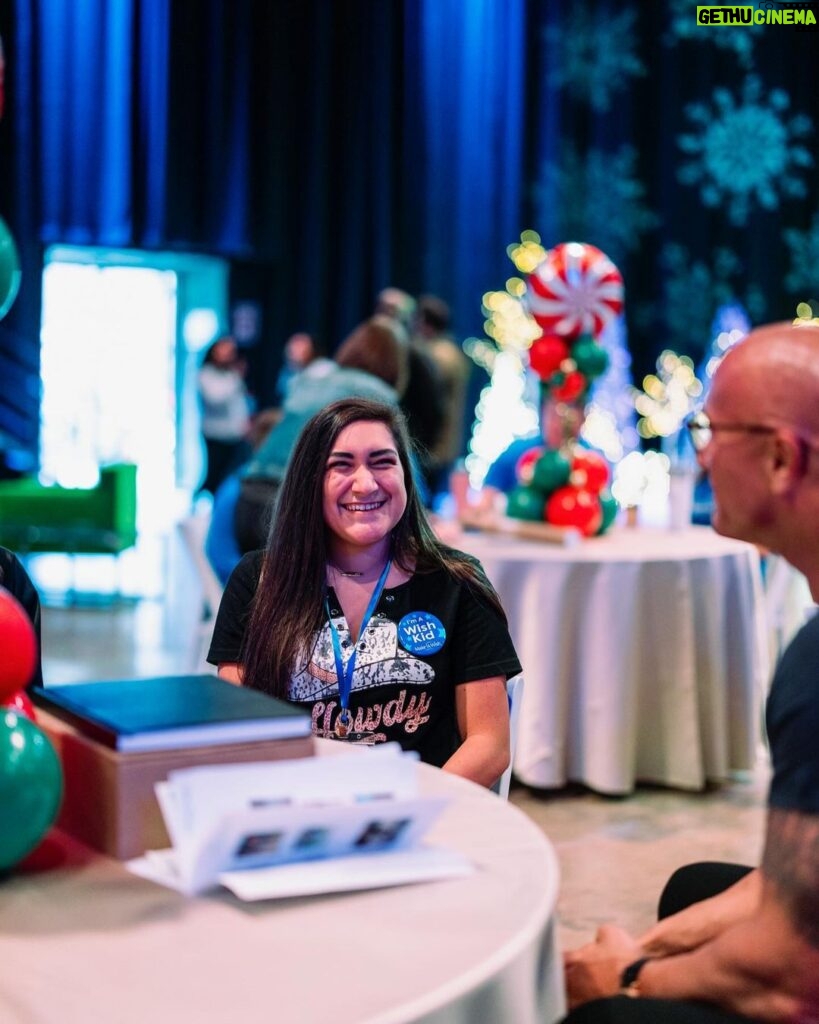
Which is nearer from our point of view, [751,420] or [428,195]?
[751,420]

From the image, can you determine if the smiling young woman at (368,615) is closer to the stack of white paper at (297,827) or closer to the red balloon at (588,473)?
the stack of white paper at (297,827)

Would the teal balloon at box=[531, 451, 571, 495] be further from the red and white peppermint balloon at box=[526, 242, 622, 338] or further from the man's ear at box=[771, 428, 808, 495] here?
the man's ear at box=[771, 428, 808, 495]

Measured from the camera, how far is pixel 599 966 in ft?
5.06

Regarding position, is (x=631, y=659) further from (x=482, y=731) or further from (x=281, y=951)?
(x=281, y=951)

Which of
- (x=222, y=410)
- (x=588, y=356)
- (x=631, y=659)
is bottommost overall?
(x=631, y=659)

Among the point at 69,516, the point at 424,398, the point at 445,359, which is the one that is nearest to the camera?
the point at 424,398

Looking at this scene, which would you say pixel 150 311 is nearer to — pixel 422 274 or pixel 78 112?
pixel 78 112

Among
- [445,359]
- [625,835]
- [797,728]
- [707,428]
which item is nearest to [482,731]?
[707,428]

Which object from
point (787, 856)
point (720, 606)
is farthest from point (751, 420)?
point (720, 606)

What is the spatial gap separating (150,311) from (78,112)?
173cm

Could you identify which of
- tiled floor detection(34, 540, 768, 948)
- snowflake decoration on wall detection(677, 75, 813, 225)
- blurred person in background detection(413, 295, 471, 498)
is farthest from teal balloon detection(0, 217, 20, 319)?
snowflake decoration on wall detection(677, 75, 813, 225)

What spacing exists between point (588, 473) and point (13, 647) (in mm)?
3614

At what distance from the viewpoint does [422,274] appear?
40.5ft

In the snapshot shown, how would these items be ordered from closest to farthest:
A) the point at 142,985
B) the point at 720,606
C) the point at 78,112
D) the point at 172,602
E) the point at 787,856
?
the point at 142,985, the point at 787,856, the point at 720,606, the point at 172,602, the point at 78,112
